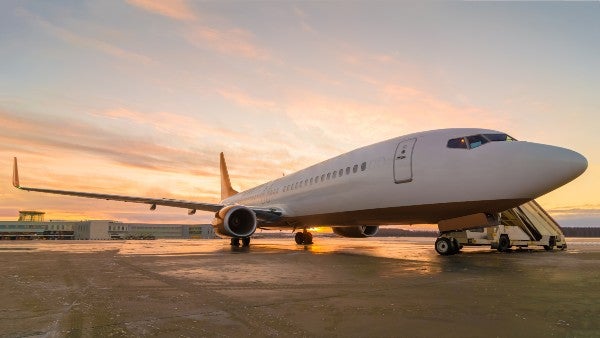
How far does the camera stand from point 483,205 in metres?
9.89

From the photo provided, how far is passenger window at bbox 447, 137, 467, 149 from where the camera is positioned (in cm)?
1062

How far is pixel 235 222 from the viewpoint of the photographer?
17422 millimetres

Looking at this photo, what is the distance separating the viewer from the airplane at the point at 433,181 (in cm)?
928

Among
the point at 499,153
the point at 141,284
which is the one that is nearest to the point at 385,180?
the point at 499,153

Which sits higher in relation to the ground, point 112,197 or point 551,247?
point 112,197

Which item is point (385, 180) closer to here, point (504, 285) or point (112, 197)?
point (504, 285)

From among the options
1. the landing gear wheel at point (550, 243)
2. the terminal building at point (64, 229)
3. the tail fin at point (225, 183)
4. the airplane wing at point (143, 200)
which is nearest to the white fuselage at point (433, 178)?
the airplane wing at point (143, 200)

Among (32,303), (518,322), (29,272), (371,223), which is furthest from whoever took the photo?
(371,223)

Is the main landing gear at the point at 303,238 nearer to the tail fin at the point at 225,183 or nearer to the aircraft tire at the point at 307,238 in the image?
the aircraft tire at the point at 307,238

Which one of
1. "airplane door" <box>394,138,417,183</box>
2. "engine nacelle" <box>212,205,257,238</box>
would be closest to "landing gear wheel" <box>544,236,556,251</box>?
"airplane door" <box>394,138,417,183</box>

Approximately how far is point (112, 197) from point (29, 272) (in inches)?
539

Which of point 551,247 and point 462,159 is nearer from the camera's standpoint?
point 462,159

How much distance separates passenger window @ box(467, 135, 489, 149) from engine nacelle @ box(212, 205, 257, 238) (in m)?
9.45

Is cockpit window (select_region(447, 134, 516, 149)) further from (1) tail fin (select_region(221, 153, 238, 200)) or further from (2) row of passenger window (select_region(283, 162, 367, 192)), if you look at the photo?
(1) tail fin (select_region(221, 153, 238, 200))
